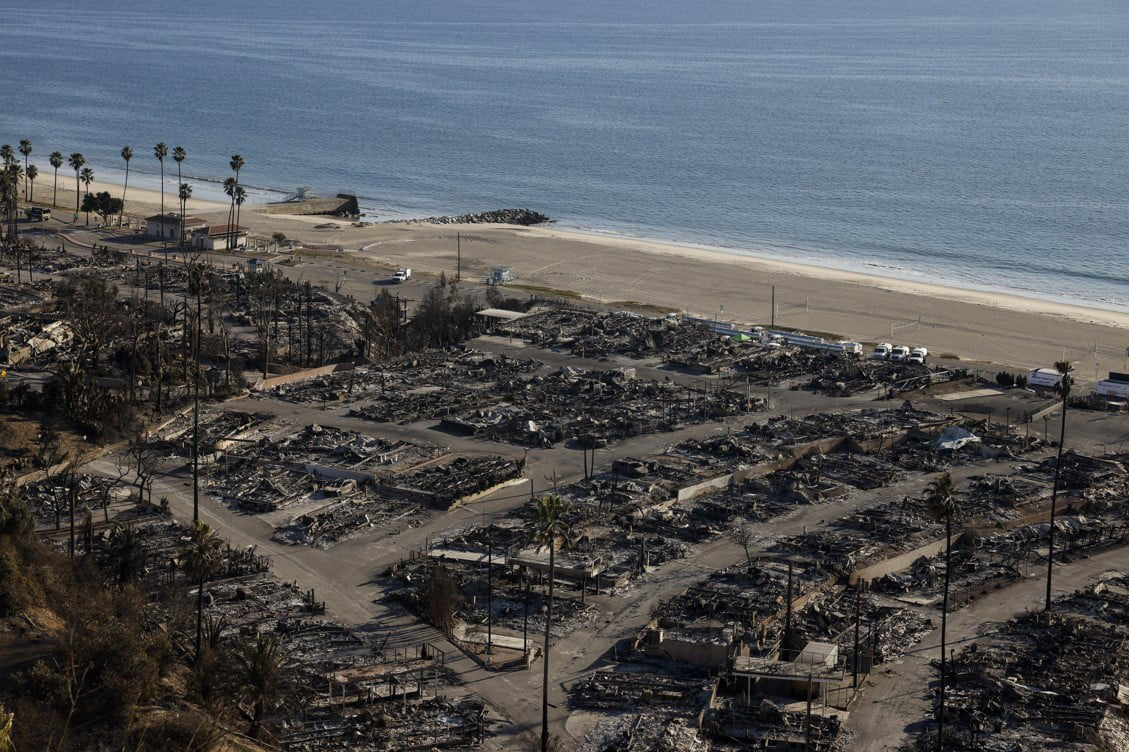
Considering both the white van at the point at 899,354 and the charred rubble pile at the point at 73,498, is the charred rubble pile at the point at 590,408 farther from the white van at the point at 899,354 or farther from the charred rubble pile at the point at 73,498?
the charred rubble pile at the point at 73,498

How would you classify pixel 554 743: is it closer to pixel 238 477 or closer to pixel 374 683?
pixel 374 683

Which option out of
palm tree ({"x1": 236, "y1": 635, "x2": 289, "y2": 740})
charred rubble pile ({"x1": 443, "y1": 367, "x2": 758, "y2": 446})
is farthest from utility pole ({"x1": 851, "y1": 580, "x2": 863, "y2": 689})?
charred rubble pile ({"x1": 443, "y1": 367, "x2": 758, "y2": 446})

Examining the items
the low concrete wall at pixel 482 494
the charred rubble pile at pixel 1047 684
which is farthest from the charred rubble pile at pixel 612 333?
the charred rubble pile at pixel 1047 684

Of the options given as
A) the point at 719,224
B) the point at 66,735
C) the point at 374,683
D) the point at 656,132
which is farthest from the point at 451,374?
the point at 656,132

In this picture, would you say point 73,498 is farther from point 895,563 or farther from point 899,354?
point 899,354

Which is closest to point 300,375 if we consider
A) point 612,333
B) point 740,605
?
point 612,333

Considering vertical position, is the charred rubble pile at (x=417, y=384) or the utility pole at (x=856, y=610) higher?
the charred rubble pile at (x=417, y=384)

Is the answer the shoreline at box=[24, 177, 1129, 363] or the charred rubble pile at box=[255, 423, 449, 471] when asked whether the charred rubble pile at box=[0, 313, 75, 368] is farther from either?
the shoreline at box=[24, 177, 1129, 363]
